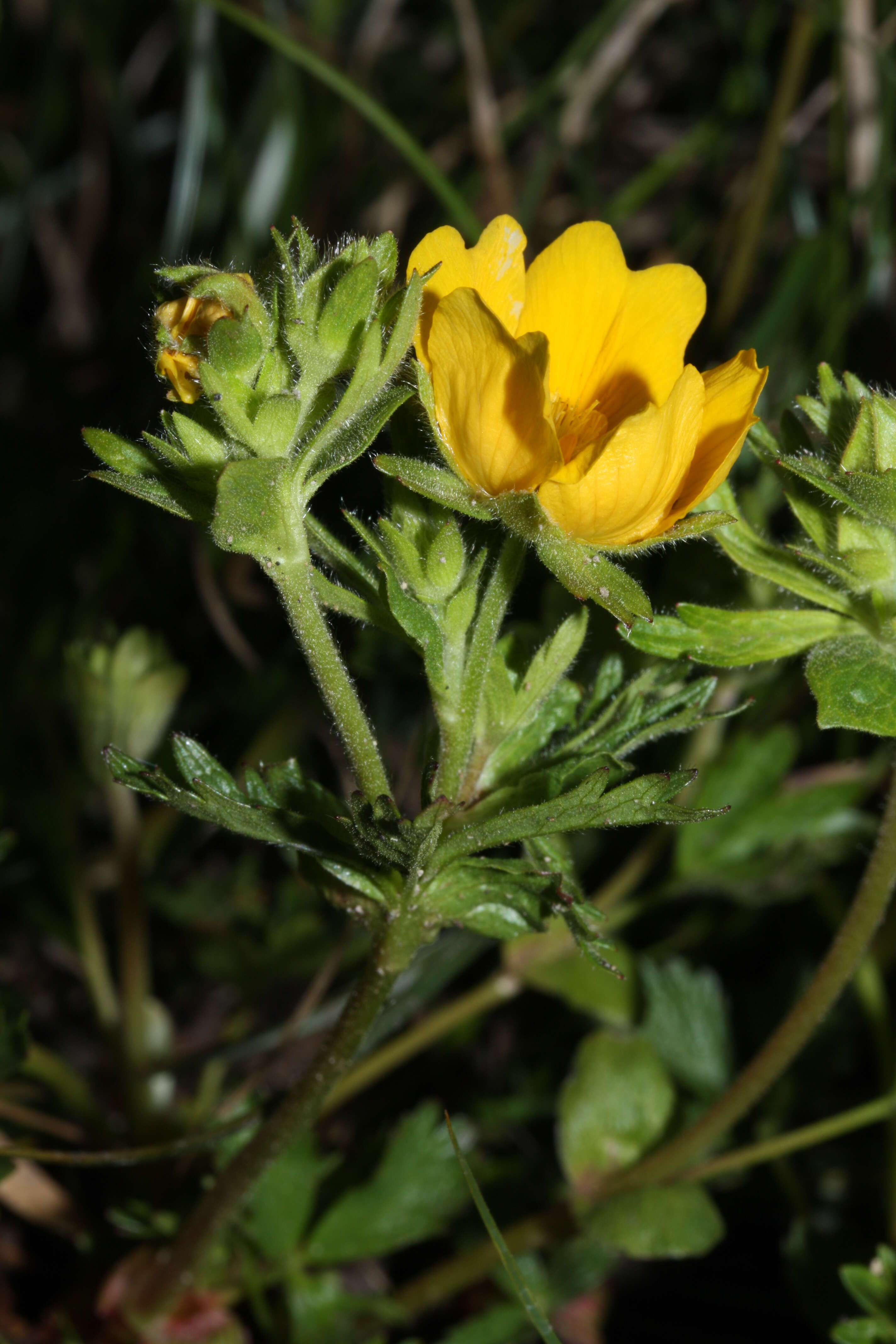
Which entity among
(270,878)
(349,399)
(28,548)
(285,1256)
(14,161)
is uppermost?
(14,161)

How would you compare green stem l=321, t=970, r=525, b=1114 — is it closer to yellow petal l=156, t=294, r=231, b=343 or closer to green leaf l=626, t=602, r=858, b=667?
green leaf l=626, t=602, r=858, b=667

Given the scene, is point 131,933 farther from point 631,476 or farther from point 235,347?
point 631,476

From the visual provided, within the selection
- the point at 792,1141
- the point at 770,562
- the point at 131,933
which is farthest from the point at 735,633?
the point at 131,933

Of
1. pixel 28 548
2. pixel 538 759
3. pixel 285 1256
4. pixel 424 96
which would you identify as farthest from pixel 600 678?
pixel 424 96

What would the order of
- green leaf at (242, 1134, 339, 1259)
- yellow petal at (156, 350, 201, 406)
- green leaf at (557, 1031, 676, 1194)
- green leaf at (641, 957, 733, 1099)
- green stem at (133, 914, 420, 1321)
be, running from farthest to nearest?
green leaf at (641, 957, 733, 1099) < green leaf at (557, 1031, 676, 1194) < green leaf at (242, 1134, 339, 1259) < green stem at (133, 914, 420, 1321) < yellow petal at (156, 350, 201, 406)

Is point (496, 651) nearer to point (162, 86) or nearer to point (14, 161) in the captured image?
point (14, 161)

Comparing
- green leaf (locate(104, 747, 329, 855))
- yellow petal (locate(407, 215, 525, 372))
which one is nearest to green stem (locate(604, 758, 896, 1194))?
green leaf (locate(104, 747, 329, 855))

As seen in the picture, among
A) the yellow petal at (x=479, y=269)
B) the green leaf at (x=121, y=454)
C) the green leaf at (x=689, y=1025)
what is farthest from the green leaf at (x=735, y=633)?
the green leaf at (x=689, y=1025)
